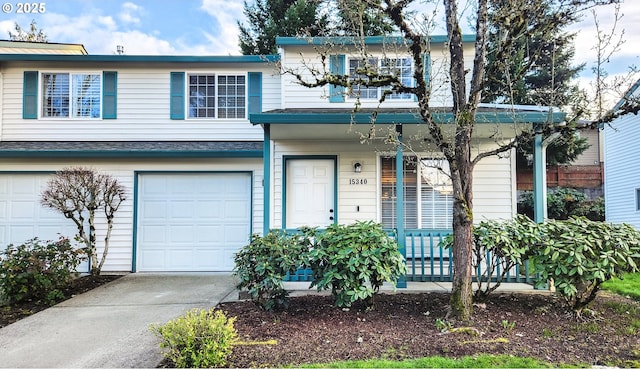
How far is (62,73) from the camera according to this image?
8273 millimetres

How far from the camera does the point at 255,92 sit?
8.35m

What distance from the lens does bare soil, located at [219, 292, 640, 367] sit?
3.41 meters

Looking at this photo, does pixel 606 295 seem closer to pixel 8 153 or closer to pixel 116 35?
pixel 8 153

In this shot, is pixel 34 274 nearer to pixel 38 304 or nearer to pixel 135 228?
pixel 38 304

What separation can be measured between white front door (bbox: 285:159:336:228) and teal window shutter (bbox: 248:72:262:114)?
1.69 meters

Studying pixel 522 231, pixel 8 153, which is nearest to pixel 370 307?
pixel 522 231

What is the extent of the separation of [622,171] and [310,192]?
1133 centimetres

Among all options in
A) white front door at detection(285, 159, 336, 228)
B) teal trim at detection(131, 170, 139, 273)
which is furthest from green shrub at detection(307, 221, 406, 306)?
teal trim at detection(131, 170, 139, 273)

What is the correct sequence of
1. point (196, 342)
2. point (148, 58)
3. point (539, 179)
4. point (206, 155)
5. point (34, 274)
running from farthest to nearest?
point (148, 58)
point (206, 155)
point (539, 179)
point (34, 274)
point (196, 342)

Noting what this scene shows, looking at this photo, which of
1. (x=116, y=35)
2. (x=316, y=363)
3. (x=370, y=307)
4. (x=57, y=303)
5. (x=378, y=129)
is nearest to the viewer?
(x=316, y=363)

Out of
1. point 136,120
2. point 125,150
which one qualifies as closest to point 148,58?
point 136,120

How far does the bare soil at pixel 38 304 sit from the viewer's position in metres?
4.82

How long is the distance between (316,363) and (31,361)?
2.64 metres

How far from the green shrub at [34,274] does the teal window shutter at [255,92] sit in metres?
4.48
